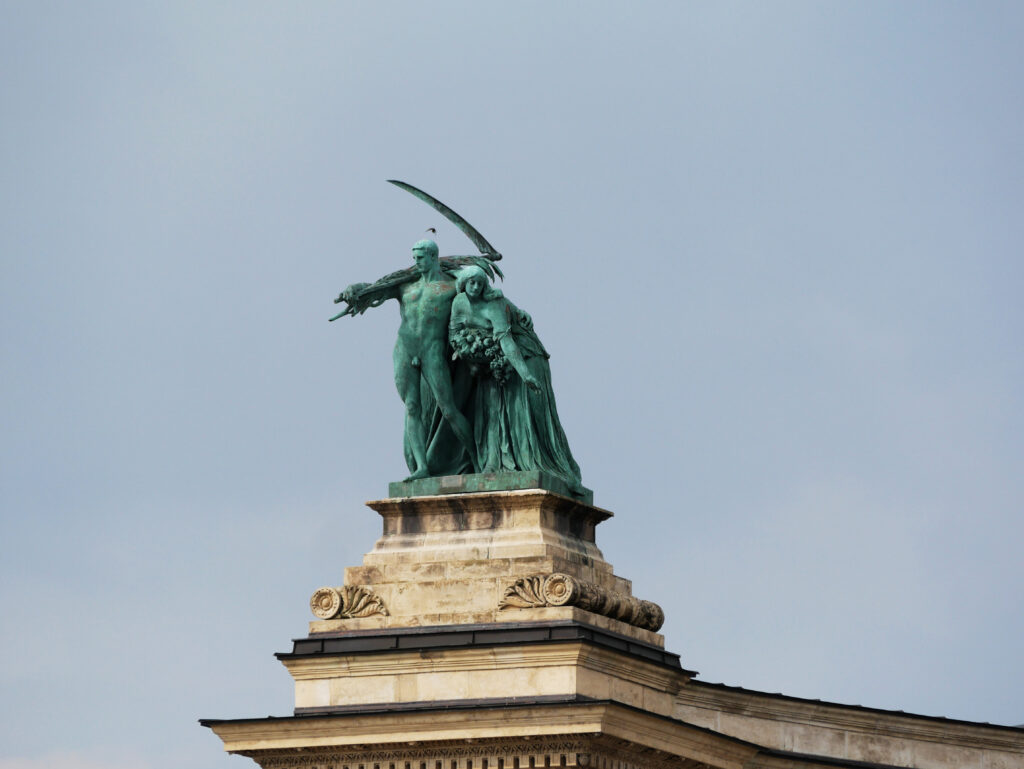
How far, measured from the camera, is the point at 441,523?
49.0m

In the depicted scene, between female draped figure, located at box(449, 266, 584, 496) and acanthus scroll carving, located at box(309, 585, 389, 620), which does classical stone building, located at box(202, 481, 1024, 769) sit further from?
female draped figure, located at box(449, 266, 584, 496)

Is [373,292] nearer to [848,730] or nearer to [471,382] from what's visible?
[471,382]

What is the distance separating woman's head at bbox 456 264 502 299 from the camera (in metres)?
49.8

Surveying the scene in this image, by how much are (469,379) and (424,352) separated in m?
0.80

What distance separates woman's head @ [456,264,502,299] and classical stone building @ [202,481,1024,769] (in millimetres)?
2820

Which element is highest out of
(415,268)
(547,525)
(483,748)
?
(415,268)

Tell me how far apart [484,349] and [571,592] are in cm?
425

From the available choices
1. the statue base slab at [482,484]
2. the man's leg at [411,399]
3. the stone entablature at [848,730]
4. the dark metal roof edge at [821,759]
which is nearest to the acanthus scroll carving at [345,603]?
the statue base slab at [482,484]

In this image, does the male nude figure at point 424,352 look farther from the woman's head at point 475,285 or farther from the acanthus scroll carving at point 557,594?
the acanthus scroll carving at point 557,594

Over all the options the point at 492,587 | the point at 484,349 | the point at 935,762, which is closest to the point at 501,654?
the point at 492,587

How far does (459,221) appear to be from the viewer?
51375 mm

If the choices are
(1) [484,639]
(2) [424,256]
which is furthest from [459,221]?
(1) [484,639]

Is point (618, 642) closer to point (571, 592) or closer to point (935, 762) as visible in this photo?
point (571, 592)

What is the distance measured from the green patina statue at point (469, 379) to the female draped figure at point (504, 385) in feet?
0.05
